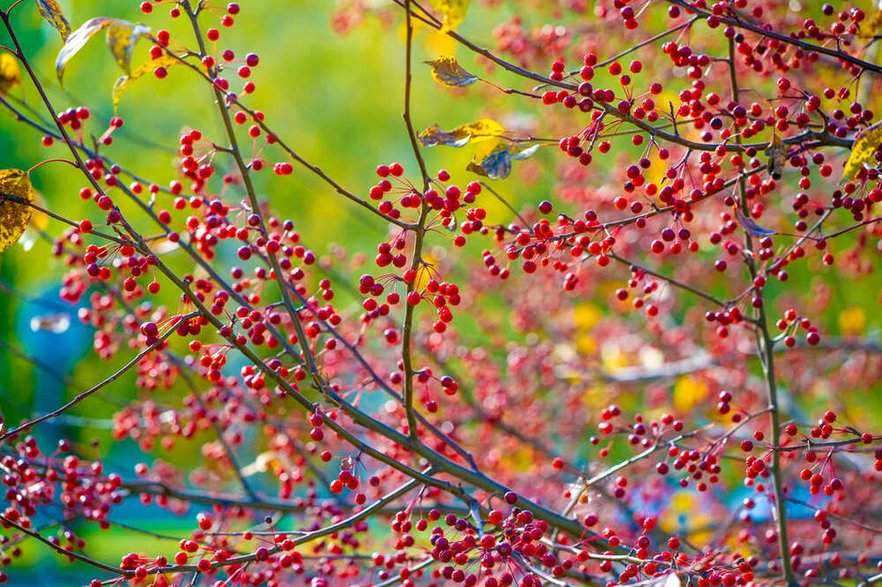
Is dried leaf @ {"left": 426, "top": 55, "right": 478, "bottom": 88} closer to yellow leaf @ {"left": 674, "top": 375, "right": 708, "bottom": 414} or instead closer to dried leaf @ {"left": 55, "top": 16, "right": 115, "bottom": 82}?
dried leaf @ {"left": 55, "top": 16, "right": 115, "bottom": 82}

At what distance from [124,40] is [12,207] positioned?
417 millimetres

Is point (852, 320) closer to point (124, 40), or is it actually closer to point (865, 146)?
point (865, 146)

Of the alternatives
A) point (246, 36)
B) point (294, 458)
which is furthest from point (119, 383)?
point (294, 458)

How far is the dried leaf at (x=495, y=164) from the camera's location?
155 cm

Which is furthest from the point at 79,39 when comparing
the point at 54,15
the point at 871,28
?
the point at 871,28

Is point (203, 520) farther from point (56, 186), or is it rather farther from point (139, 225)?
point (56, 186)

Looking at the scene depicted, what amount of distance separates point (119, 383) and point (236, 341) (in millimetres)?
9460

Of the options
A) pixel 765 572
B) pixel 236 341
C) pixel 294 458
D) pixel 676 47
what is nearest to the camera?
pixel 236 341

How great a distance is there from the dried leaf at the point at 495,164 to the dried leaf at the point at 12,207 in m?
0.77

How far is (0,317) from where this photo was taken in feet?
35.2

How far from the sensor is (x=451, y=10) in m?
1.34

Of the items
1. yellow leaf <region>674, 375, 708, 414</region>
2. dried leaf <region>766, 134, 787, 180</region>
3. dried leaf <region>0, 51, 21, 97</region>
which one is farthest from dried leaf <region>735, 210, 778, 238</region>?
yellow leaf <region>674, 375, 708, 414</region>

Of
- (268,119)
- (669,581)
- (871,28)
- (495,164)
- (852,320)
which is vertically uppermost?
(268,119)

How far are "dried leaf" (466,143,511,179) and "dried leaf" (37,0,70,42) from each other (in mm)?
740
